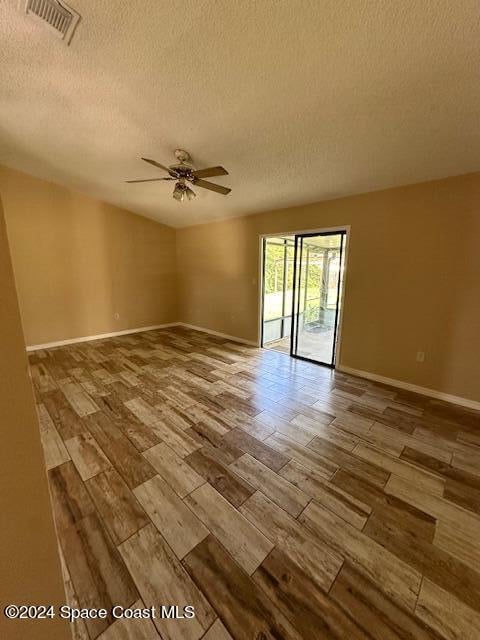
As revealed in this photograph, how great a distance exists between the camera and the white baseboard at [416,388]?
2.79 m

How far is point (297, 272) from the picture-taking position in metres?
4.24

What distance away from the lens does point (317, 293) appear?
524 centimetres

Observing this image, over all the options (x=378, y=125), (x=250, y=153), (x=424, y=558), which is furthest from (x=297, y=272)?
(x=424, y=558)

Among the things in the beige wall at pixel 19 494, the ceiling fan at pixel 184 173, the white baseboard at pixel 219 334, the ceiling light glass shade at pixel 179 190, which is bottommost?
the white baseboard at pixel 219 334

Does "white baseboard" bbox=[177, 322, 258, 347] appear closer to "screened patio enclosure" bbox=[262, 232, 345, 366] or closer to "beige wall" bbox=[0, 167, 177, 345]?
"screened patio enclosure" bbox=[262, 232, 345, 366]

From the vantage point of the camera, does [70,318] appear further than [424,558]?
Yes

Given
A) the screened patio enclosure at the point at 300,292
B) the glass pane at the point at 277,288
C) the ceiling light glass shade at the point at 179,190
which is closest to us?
the ceiling light glass shade at the point at 179,190

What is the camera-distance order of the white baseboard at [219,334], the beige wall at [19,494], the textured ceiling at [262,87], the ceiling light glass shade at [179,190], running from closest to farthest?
the beige wall at [19,494] < the textured ceiling at [262,87] < the ceiling light glass shade at [179,190] < the white baseboard at [219,334]

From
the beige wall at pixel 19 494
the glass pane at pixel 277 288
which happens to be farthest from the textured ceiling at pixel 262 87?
the beige wall at pixel 19 494

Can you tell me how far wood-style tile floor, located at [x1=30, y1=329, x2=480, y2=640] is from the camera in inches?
44.1

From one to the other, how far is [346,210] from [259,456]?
323 cm

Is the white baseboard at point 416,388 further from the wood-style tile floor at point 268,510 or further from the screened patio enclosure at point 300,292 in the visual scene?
the screened patio enclosure at point 300,292

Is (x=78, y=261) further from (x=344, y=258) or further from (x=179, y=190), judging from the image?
(x=344, y=258)

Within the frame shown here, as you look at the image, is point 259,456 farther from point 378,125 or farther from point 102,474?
point 378,125
